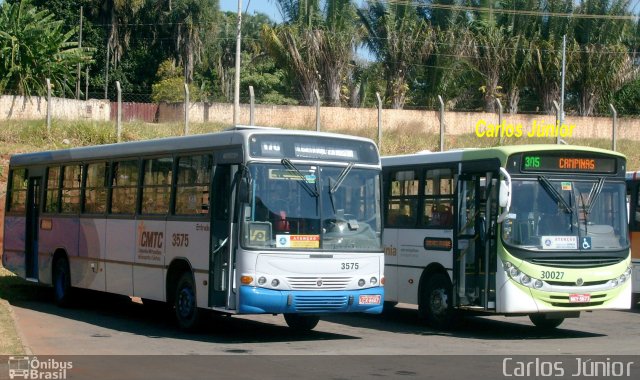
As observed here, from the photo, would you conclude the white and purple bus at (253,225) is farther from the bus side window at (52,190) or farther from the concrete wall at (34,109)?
the concrete wall at (34,109)

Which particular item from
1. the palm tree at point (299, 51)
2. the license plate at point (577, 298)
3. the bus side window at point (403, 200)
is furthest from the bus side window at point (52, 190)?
the palm tree at point (299, 51)

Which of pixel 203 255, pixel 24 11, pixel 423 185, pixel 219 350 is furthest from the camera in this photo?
pixel 24 11

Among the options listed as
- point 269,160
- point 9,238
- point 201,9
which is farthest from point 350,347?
point 201,9

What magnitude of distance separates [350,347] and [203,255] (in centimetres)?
263

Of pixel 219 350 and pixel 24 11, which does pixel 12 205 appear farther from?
pixel 24 11

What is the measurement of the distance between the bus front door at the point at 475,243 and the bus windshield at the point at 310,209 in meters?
1.81

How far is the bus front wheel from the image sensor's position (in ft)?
52.3

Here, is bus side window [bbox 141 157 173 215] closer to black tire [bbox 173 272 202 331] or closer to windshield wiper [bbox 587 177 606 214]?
black tire [bbox 173 272 202 331]

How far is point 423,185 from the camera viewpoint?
59.3 feet

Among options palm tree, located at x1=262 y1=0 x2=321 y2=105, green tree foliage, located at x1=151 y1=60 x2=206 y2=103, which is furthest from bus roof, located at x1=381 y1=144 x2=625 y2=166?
green tree foliage, located at x1=151 y1=60 x2=206 y2=103

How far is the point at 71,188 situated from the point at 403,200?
6692 mm

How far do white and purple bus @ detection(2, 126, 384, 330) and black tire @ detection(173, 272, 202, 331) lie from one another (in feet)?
0.07

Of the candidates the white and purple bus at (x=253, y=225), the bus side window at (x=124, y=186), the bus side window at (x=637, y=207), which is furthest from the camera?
the bus side window at (x=637, y=207)

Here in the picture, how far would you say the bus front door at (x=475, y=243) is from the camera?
16.2 m
